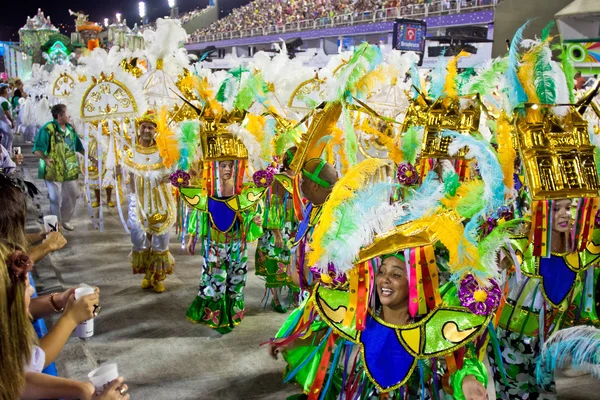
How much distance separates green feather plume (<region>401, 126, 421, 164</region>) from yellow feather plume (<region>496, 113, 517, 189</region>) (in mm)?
1406

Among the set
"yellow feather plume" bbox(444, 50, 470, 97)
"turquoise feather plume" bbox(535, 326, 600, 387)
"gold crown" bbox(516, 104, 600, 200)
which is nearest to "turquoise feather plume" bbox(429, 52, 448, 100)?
"yellow feather plume" bbox(444, 50, 470, 97)

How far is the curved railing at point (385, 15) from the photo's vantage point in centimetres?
1757

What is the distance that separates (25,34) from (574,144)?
2718 cm

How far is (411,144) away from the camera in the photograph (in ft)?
16.9

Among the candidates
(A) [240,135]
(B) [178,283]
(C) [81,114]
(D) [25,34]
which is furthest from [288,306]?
(D) [25,34]

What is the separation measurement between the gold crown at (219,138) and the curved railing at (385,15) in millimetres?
13887

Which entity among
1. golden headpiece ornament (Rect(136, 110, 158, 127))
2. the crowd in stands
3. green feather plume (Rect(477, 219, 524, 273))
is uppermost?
the crowd in stands

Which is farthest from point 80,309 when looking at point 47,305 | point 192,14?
point 192,14

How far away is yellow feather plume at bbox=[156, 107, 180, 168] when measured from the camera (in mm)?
5012

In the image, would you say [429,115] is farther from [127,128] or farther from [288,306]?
[127,128]

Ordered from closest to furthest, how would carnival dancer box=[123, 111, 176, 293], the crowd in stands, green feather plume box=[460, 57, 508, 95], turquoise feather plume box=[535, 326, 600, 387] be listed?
turquoise feather plume box=[535, 326, 600, 387] → green feather plume box=[460, 57, 508, 95] → carnival dancer box=[123, 111, 176, 293] → the crowd in stands

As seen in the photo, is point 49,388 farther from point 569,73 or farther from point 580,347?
point 569,73

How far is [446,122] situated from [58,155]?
5.00m

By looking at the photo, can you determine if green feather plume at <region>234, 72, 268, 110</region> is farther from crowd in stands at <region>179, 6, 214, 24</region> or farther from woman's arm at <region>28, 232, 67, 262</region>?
crowd in stands at <region>179, 6, 214, 24</region>
